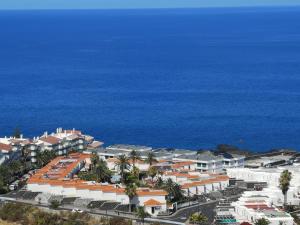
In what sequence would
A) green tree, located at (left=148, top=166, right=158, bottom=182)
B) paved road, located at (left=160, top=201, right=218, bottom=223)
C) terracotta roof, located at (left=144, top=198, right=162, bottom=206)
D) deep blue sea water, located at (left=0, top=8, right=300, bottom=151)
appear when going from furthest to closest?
1. deep blue sea water, located at (left=0, top=8, right=300, bottom=151)
2. green tree, located at (left=148, top=166, right=158, bottom=182)
3. terracotta roof, located at (left=144, top=198, right=162, bottom=206)
4. paved road, located at (left=160, top=201, right=218, bottom=223)

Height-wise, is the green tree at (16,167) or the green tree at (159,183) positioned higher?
the green tree at (16,167)

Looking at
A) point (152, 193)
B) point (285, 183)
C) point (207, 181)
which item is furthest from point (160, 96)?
point (152, 193)

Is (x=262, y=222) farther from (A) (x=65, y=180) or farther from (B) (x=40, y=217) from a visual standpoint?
(A) (x=65, y=180)

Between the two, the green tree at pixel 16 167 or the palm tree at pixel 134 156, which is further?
the green tree at pixel 16 167

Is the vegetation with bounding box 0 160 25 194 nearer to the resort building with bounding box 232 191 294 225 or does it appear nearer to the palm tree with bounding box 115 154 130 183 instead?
the palm tree with bounding box 115 154 130 183

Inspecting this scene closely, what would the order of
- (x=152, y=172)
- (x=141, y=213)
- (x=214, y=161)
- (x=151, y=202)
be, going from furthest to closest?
1. (x=214, y=161)
2. (x=152, y=172)
3. (x=151, y=202)
4. (x=141, y=213)

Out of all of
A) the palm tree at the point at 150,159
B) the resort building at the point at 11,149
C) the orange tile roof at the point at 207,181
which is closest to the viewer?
the orange tile roof at the point at 207,181

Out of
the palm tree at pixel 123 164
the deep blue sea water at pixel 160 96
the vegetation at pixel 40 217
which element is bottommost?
the vegetation at pixel 40 217

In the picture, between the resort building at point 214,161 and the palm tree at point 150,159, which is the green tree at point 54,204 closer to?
the palm tree at point 150,159

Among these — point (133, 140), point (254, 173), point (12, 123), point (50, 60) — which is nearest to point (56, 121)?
point (12, 123)

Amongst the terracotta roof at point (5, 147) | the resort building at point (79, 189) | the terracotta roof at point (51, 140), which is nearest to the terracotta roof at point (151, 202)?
the resort building at point (79, 189)

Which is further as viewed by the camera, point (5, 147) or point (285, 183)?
point (5, 147)

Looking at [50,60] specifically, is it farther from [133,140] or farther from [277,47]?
[133,140]

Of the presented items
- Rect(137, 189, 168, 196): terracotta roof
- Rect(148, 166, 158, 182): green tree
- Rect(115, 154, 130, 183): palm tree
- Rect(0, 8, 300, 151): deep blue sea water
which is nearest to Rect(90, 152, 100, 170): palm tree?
Rect(115, 154, 130, 183): palm tree
